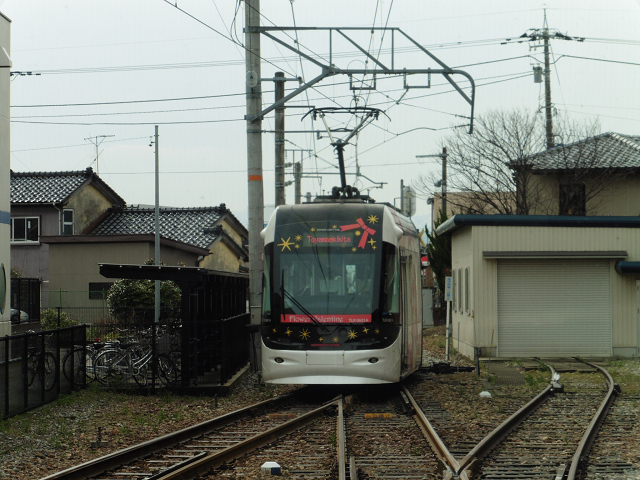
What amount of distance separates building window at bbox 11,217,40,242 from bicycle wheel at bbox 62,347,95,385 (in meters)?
28.9

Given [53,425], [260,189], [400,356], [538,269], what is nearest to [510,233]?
[538,269]

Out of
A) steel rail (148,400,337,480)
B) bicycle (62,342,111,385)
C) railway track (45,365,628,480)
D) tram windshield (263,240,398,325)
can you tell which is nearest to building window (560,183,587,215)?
railway track (45,365,628,480)

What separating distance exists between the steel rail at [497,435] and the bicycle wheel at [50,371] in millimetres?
7060

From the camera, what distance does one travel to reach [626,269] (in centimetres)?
2372

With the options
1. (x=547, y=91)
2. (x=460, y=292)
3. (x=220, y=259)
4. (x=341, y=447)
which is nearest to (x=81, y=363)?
(x=341, y=447)

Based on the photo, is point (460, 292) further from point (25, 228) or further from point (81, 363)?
point (25, 228)

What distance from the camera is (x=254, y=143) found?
18406 millimetres

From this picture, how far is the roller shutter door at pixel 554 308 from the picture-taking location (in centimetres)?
2409

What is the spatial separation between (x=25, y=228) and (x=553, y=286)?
28.7 meters

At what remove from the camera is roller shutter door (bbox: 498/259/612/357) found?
2409 centimetres

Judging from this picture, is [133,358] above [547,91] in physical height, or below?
below

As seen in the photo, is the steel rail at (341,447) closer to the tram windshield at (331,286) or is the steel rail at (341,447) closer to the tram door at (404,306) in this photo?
the tram windshield at (331,286)

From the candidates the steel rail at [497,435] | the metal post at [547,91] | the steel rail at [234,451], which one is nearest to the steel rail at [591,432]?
the steel rail at [497,435]

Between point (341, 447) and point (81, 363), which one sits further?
point (81, 363)
